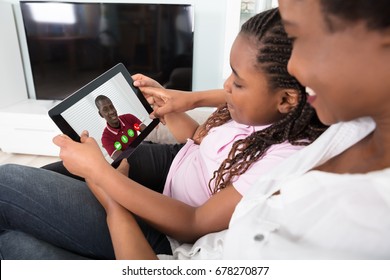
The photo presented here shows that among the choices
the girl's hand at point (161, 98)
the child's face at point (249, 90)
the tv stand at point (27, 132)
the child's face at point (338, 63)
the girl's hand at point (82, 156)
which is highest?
the child's face at point (338, 63)

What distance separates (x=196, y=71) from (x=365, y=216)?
1852mm

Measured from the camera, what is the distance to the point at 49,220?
24.5 inches

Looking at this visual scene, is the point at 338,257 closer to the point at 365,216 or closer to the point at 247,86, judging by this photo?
the point at 365,216

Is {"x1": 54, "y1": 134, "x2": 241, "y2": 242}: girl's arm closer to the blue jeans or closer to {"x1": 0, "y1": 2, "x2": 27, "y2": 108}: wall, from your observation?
the blue jeans

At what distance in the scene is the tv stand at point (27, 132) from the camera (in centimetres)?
186

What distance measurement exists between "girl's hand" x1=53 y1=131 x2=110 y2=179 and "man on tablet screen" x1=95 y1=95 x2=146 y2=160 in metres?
0.07

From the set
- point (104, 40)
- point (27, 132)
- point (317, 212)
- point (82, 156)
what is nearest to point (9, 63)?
point (27, 132)

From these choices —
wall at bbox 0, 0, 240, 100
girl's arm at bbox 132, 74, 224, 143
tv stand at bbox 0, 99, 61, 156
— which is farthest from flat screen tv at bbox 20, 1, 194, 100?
girl's arm at bbox 132, 74, 224, 143

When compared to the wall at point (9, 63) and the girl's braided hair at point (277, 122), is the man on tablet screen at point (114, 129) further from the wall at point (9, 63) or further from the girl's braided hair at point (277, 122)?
the wall at point (9, 63)

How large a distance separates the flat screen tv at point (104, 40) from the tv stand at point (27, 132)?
302 millimetres

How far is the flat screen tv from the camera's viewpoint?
185 centimetres

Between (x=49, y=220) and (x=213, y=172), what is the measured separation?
1.16 ft

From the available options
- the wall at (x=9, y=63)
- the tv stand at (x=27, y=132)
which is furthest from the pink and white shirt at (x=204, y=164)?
the wall at (x=9, y=63)

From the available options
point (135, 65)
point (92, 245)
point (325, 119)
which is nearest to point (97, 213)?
point (92, 245)
